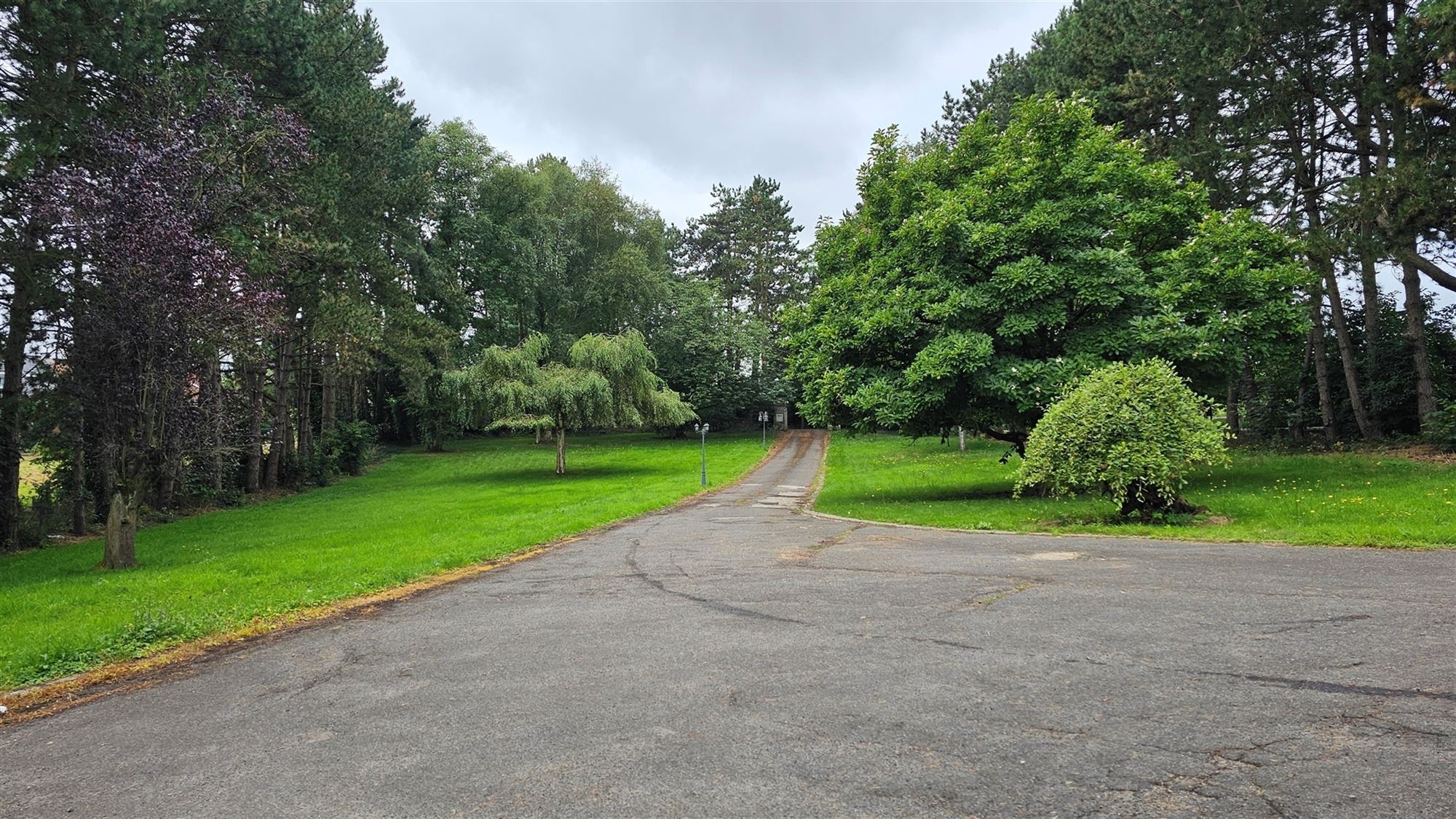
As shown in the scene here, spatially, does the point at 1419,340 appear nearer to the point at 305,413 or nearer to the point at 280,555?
the point at 280,555

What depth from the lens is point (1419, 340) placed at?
20.0 metres

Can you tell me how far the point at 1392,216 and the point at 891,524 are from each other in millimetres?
13532

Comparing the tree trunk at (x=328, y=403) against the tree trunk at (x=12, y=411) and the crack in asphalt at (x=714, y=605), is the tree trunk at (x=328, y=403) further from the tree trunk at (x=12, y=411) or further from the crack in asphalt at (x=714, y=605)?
the crack in asphalt at (x=714, y=605)

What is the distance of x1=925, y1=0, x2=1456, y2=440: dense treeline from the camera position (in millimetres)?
16203

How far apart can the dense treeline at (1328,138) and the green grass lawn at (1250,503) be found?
9.03ft

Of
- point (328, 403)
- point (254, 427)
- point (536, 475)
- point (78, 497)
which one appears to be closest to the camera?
point (78, 497)

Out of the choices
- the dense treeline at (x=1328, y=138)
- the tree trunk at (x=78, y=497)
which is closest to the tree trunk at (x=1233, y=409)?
the dense treeline at (x=1328, y=138)

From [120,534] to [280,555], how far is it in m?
2.83

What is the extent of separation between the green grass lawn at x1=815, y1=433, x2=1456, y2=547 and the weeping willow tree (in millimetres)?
11350

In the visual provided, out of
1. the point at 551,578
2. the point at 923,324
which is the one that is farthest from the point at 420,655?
the point at 923,324

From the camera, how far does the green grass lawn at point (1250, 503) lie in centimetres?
1012

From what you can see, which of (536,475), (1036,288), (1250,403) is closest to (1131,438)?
(1036,288)

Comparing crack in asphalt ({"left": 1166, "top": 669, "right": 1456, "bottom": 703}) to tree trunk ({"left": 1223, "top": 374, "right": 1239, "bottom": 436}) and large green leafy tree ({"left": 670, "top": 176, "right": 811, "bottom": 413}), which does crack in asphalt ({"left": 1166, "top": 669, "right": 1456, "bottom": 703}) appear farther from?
large green leafy tree ({"left": 670, "top": 176, "right": 811, "bottom": 413})

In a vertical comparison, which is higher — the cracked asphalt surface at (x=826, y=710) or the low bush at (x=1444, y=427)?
the low bush at (x=1444, y=427)
